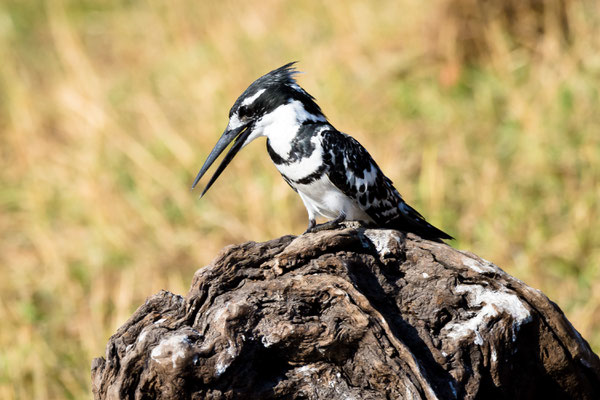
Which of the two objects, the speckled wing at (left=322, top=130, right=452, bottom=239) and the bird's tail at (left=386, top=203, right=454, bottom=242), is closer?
the speckled wing at (left=322, top=130, right=452, bottom=239)

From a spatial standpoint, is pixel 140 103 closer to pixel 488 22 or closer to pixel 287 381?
pixel 488 22

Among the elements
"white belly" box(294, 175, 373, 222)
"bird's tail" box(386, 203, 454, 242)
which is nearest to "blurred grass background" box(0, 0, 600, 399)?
"bird's tail" box(386, 203, 454, 242)

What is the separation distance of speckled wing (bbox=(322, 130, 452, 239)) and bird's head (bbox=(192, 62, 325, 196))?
23 cm

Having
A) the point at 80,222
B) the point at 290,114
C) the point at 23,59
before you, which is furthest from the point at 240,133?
the point at 23,59

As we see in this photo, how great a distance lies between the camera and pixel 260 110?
11.2 feet

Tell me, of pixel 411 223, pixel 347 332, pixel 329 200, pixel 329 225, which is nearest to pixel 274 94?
pixel 329 200

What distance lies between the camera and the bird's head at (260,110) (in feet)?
11.2

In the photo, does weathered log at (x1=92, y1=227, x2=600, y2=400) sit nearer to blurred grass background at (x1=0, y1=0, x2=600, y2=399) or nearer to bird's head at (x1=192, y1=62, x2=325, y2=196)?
bird's head at (x1=192, y1=62, x2=325, y2=196)

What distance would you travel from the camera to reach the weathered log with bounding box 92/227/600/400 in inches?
88.0

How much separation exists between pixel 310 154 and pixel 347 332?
3.88 feet

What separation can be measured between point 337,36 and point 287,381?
224 inches

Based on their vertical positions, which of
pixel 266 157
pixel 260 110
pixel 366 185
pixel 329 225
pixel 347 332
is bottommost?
pixel 347 332

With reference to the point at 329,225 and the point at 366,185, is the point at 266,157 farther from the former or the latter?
the point at 329,225

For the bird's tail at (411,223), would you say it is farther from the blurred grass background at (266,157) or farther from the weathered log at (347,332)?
the blurred grass background at (266,157)
